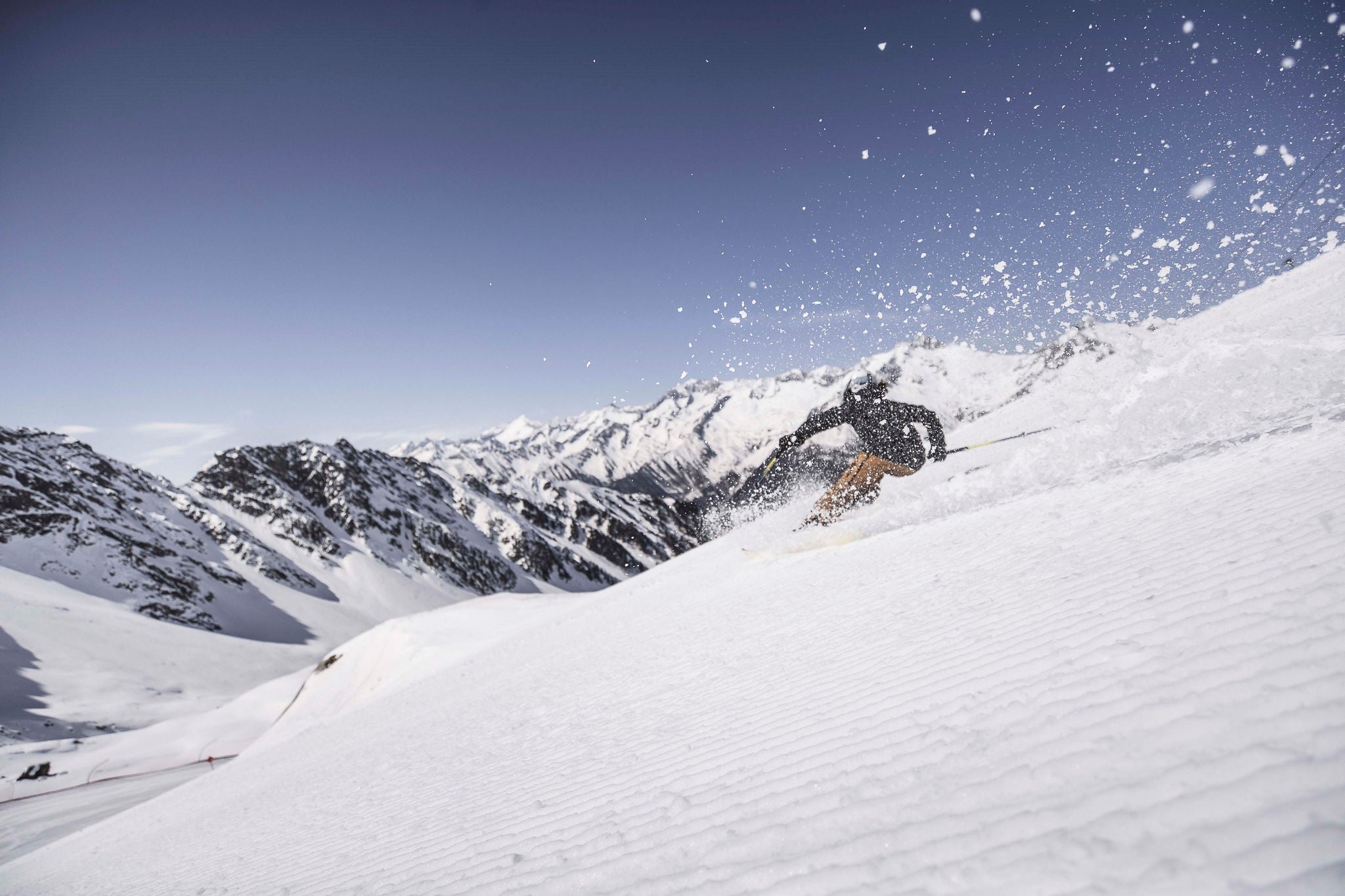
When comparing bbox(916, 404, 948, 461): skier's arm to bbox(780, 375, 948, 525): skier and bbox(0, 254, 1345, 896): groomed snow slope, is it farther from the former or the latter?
bbox(0, 254, 1345, 896): groomed snow slope

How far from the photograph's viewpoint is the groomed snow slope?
5.61 feet

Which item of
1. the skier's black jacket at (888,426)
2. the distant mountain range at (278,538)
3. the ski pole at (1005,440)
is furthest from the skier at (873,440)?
the distant mountain range at (278,538)

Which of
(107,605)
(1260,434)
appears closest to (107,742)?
(1260,434)

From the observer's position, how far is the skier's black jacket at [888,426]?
9.66m

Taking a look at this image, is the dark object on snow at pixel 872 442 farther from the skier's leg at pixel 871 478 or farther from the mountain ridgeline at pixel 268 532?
the mountain ridgeline at pixel 268 532

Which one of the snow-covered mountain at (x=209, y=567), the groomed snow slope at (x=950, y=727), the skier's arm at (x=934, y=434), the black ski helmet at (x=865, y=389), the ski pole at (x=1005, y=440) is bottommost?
the groomed snow slope at (x=950, y=727)

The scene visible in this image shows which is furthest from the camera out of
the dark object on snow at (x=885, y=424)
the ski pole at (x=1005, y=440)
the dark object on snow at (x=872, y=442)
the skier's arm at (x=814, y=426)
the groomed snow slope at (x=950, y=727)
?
the ski pole at (x=1005, y=440)

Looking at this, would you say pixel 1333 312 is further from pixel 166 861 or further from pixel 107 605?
pixel 107 605

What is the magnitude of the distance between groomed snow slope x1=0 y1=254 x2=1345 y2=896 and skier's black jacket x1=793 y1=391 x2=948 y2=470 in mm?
1295

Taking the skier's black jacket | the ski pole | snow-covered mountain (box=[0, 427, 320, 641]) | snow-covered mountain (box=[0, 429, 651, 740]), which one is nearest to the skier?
the skier's black jacket

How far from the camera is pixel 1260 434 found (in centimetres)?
627

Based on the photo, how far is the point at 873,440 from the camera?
10.1m

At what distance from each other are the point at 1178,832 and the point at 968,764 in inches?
32.5

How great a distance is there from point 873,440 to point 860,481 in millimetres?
850
